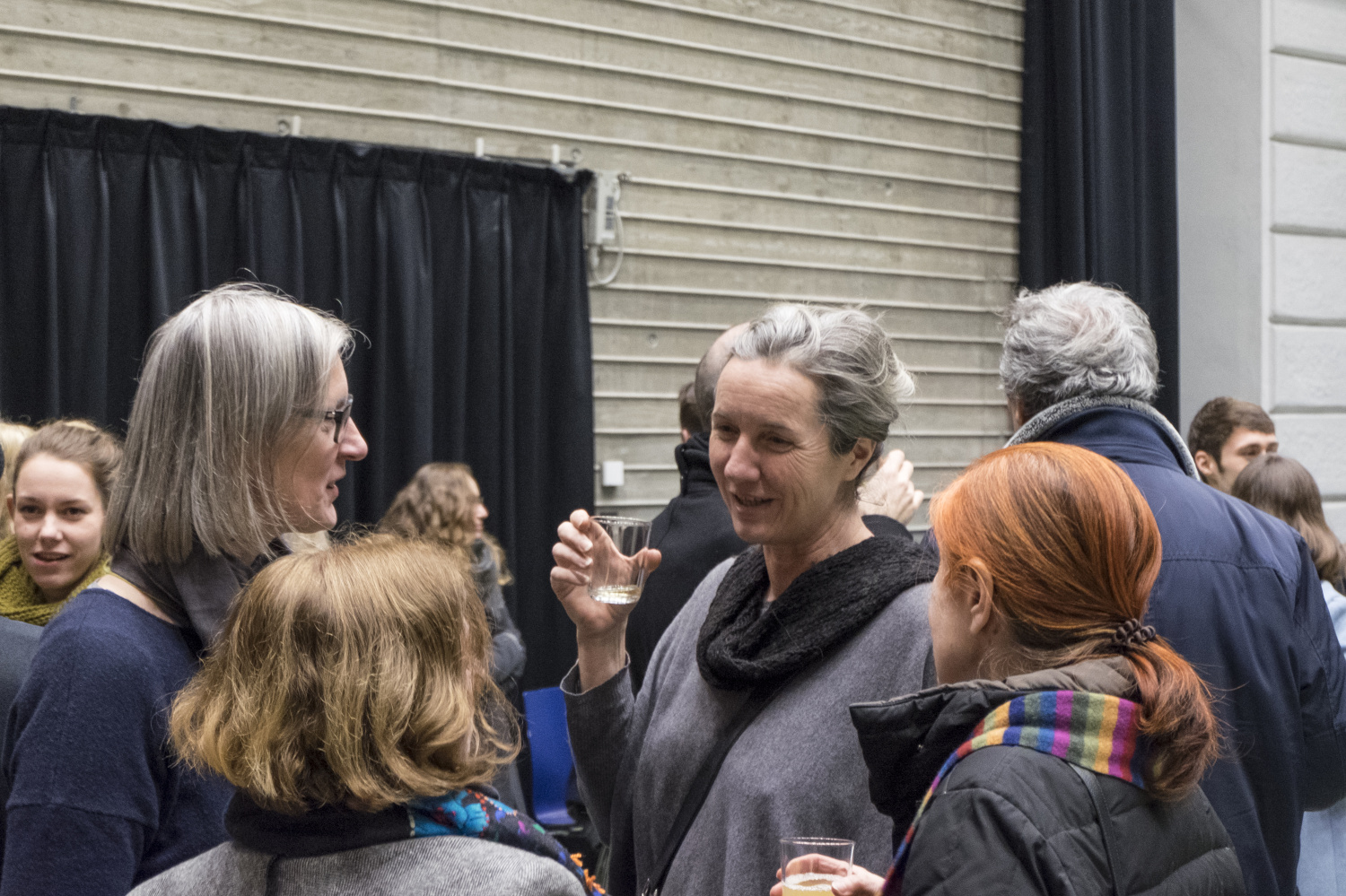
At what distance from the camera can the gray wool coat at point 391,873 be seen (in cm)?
106

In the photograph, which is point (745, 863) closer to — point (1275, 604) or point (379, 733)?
point (379, 733)

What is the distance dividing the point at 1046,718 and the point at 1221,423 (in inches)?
153

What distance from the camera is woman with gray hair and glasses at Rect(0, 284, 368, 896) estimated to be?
1196 mm

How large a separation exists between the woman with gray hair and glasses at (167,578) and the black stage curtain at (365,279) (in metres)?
2.35

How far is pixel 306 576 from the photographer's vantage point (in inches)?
44.1

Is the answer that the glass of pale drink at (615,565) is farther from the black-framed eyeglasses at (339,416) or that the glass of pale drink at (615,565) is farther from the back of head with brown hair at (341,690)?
the back of head with brown hair at (341,690)

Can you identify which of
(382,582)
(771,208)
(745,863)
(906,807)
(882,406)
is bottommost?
(745,863)

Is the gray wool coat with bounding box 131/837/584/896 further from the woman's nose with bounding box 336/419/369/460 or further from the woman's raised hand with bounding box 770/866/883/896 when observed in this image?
the woman's nose with bounding box 336/419/369/460

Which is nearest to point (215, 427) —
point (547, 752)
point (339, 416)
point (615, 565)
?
point (339, 416)

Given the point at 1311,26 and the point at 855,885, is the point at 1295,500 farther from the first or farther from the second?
the point at 1311,26

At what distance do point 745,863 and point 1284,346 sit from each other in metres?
5.60

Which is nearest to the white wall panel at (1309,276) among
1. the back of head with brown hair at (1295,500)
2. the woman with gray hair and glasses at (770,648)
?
the back of head with brown hair at (1295,500)

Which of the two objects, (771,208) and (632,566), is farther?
(771,208)

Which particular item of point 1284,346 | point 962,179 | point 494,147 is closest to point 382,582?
point 494,147
